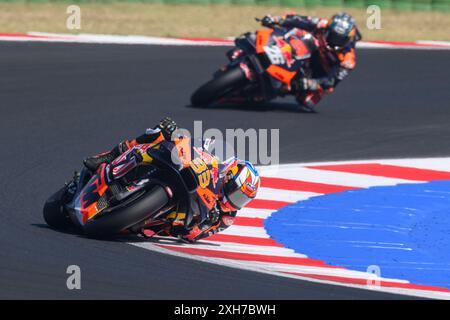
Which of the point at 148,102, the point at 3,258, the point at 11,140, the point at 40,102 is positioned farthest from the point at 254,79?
the point at 3,258

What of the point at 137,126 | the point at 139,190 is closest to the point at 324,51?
the point at 137,126

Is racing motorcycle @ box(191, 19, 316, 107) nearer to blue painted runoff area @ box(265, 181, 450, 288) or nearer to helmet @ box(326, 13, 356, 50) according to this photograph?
helmet @ box(326, 13, 356, 50)

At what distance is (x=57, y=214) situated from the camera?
9.72 meters

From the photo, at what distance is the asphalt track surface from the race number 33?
0.68m

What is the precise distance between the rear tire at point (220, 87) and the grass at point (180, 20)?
5.67 metres

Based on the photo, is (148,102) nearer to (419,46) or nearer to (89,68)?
(89,68)

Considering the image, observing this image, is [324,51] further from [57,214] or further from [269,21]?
[57,214]

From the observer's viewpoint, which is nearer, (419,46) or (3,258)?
(3,258)

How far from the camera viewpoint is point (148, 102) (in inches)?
643

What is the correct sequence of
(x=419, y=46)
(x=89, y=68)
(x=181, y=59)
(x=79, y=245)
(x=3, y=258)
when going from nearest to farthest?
1. (x=3, y=258)
2. (x=79, y=245)
3. (x=89, y=68)
4. (x=181, y=59)
5. (x=419, y=46)

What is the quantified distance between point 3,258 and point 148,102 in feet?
26.1

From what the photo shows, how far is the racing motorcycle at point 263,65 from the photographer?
15820 mm

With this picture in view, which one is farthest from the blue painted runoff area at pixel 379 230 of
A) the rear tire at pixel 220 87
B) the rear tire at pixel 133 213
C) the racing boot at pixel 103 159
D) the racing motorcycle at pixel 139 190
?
the rear tire at pixel 220 87

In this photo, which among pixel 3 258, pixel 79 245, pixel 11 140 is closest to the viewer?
pixel 3 258
